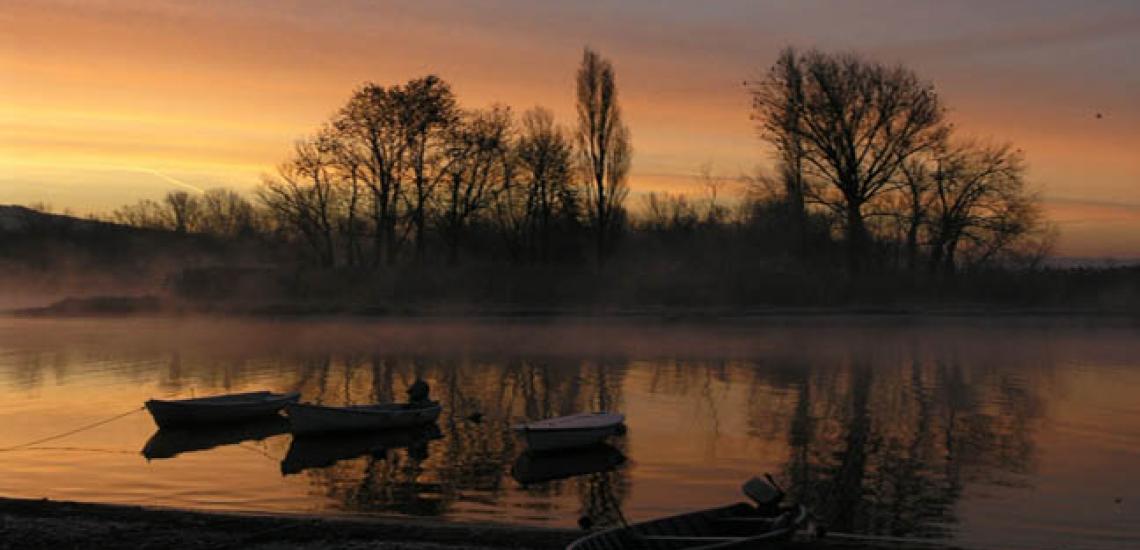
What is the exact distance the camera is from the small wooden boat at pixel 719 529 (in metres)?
12.4

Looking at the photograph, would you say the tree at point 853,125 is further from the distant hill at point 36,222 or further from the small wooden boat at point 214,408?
the distant hill at point 36,222

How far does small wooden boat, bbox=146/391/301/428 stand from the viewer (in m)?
26.8

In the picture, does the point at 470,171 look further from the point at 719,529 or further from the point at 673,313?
the point at 719,529

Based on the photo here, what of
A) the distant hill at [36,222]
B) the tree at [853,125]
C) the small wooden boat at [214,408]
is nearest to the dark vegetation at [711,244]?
the tree at [853,125]

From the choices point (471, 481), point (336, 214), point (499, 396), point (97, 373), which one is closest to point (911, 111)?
point (336, 214)

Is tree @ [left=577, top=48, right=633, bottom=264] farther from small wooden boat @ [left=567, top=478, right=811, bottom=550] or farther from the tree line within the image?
small wooden boat @ [left=567, top=478, right=811, bottom=550]

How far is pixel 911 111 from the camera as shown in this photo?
7631 cm

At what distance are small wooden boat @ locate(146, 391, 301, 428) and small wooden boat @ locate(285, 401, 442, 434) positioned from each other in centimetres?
299

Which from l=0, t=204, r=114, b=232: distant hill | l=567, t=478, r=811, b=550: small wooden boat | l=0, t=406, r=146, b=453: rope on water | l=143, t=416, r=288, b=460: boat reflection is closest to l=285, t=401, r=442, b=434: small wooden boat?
l=143, t=416, r=288, b=460: boat reflection

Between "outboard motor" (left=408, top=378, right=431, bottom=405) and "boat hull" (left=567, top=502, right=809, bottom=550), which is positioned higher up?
"outboard motor" (left=408, top=378, right=431, bottom=405)

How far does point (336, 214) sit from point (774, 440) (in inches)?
2743

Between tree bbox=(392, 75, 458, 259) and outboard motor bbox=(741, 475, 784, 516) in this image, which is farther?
tree bbox=(392, 75, 458, 259)

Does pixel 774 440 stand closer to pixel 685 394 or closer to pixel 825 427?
pixel 825 427

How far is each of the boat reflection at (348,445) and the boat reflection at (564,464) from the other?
2.78m
